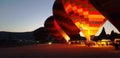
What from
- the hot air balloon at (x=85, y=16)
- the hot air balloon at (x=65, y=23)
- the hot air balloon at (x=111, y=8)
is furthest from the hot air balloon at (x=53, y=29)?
the hot air balloon at (x=111, y=8)

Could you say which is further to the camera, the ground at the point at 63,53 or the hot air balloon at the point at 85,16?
the hot air balloon at the point at 85,16

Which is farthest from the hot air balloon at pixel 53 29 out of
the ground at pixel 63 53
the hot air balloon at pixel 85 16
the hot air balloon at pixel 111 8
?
the ground at pixel 63 53

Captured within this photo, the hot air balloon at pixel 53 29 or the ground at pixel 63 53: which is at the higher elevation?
the hot air balloon at pixel 53 29

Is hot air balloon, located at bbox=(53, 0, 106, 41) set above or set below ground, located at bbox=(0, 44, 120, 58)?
above

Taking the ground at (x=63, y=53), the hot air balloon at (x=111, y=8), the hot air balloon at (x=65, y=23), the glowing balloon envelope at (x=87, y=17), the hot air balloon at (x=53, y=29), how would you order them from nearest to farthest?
the ground at (x=63, y=53)
the hot air balloon at (x=111, y=8)
the glowing balloon envelope at (x=87, y=17)
the hot air balloon at (x=65, y=23)
the hot air balloon at (x=53, y=29)

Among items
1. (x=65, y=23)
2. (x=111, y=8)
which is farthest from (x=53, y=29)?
(x=111, y=8)

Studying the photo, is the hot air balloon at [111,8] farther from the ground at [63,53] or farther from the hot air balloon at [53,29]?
the hot air balloon at [53,29]

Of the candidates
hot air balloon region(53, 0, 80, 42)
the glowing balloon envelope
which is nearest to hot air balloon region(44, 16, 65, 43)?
hot air balloon region(53, 0, 80, 42)

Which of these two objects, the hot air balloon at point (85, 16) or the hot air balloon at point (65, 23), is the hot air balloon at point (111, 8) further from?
the hot air balloon at point (65, 23)

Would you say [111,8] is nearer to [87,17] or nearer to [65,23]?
[87,17]

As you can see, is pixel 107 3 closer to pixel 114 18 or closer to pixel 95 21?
pixel 114 18

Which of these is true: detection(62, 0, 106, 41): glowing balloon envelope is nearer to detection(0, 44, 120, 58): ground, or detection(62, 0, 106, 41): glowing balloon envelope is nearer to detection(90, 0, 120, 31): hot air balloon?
detection(90, 0, 120, 31): hot air balloon

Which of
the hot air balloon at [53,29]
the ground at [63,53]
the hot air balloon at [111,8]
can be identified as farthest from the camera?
the hot air balloon at [53,29]

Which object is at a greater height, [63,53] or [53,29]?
[53,29]
